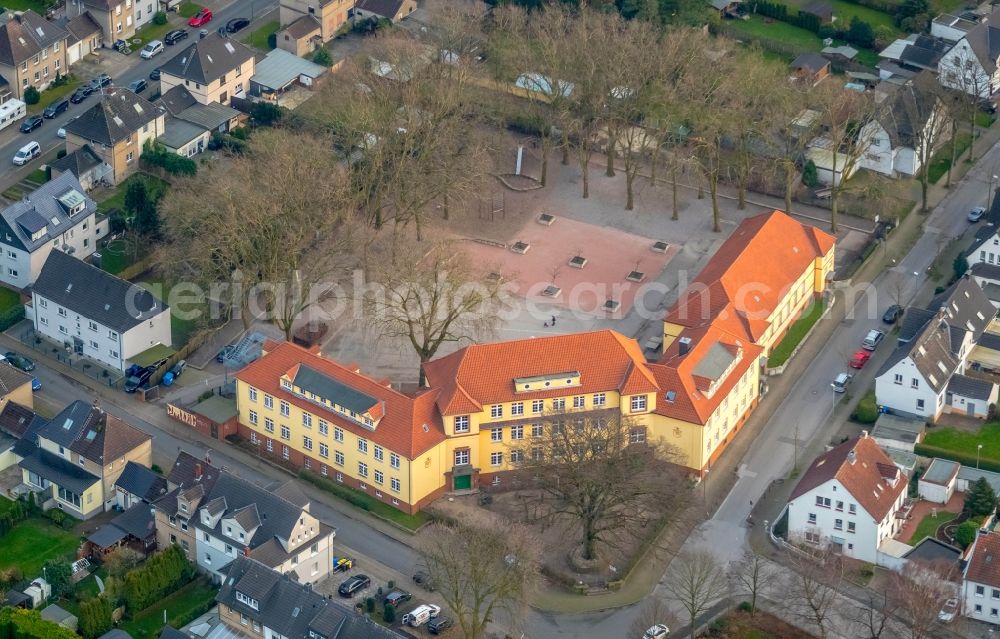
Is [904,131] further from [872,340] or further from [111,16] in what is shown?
[111,16]

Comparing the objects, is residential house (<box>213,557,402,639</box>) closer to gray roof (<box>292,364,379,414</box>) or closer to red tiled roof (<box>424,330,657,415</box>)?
gray roof (<box>292,364,379,414</box>)

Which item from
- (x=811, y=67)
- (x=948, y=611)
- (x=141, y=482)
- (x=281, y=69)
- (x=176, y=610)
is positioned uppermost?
(x=811, y=67)

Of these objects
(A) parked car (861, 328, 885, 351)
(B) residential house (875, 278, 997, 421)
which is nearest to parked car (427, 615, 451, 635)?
(B) residential house (875, 278, 997, 421)

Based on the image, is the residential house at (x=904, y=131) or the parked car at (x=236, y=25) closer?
the residential house at (x=904, y=131)

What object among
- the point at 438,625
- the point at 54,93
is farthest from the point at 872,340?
the point at 54,93

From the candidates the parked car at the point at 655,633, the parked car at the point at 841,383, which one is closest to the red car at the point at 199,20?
the parked car at the point at 841,383

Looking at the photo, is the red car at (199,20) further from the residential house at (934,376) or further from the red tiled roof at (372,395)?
the residential house at (934,376)
